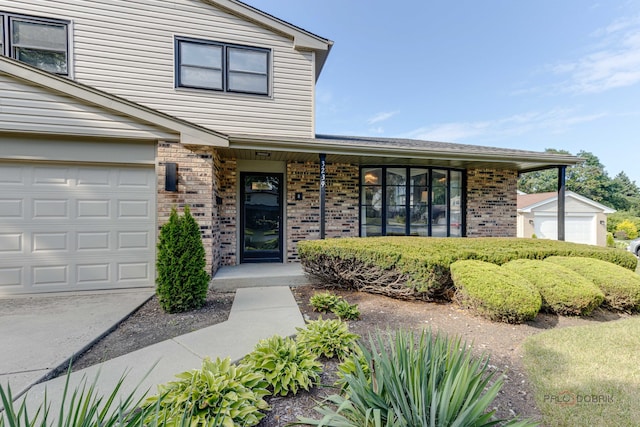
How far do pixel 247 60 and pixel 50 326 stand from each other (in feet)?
20.2

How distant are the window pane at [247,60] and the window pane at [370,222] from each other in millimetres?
4236

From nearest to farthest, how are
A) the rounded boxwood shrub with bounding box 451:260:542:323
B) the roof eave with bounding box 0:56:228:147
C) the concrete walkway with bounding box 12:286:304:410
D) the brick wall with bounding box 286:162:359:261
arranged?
the concrete walkway with bounding box 12:286:304:410 < the rounded boxwood shrub with bounding box 451:260:542:323 < the roof eave with bounding box 0:56:228:147 < the brick wall with bounding box 286:162:359:261

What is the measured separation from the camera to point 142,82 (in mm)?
6277

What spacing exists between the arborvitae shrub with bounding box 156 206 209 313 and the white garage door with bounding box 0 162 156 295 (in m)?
1.58

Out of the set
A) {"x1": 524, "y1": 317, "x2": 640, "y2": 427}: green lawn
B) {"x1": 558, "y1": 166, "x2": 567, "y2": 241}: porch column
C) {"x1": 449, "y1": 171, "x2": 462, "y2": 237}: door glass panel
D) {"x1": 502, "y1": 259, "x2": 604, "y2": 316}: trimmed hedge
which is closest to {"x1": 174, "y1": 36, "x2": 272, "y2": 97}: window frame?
{"x1": 449, "y1": 171, "x2": 462, "y2": 237}: door glass panel

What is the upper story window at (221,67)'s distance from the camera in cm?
645

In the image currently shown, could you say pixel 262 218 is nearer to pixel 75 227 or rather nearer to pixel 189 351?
pixel 75 227

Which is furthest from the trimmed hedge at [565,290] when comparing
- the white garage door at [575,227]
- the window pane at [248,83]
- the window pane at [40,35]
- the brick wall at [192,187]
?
the white garage door at [575,227]

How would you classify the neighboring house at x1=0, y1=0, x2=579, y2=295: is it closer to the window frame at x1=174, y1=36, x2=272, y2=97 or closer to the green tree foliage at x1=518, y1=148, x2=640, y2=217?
the window frame at x1=174, y1=36, x2=272, y2=97

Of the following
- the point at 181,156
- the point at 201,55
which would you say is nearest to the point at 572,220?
the point at 201,55

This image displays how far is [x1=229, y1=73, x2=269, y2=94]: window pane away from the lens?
6645mm

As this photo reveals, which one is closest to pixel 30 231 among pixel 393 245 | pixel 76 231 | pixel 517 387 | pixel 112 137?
pixel 76 231

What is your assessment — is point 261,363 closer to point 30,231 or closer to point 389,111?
point 30,231

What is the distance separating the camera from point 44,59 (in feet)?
19.6
